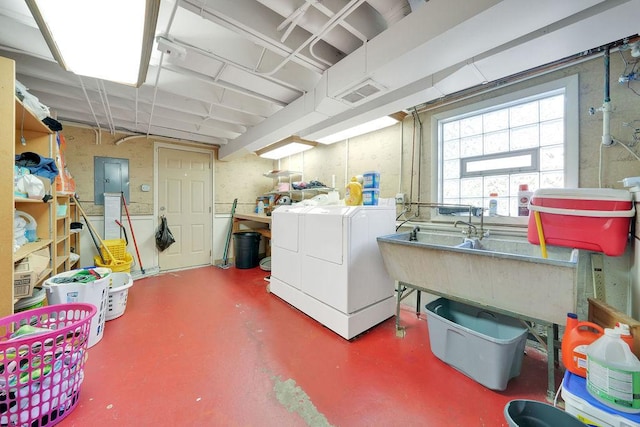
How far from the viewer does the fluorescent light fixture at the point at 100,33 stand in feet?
3.74

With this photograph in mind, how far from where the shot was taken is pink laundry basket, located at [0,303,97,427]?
3.72ft

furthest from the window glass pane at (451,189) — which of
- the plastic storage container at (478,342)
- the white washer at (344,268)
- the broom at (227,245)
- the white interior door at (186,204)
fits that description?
the white interior door at (186,204)

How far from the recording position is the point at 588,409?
3.37ft

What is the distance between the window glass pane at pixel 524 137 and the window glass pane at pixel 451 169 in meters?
0.49

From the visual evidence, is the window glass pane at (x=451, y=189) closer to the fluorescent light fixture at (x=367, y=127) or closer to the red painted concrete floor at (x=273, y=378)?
the fluorescent light fixture at (x=367, y=127)

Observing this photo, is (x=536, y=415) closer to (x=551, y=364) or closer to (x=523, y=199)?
(x=551, y=364)

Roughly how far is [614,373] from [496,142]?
6.49ft

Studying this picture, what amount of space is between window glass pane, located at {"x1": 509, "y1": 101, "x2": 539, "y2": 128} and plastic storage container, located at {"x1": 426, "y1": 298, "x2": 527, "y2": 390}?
5.74ft

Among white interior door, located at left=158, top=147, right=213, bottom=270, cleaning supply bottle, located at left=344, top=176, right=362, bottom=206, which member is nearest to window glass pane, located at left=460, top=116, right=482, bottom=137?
cleaning supply bottle, located at left=344, top=176, right=362, bottom=206

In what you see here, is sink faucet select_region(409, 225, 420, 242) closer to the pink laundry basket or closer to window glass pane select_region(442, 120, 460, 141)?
window glass pane select_region(442, 120, 460, 141)

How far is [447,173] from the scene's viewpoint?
261 cm

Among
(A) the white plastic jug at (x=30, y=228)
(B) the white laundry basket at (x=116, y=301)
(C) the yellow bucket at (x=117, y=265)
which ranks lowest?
(B) the white laundry basket at (x=116, y=301)

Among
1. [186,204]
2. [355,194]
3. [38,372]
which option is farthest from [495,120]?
[186,204]

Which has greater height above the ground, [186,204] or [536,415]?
[186,204]
